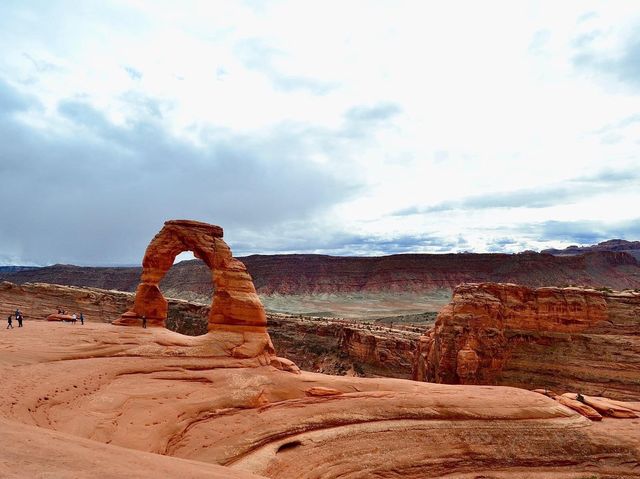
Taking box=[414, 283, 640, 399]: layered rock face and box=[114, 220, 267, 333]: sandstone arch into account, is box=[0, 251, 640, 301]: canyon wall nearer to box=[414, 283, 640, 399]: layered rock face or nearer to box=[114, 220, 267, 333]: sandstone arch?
box=[414, 283, 640, 399]: layered rock face

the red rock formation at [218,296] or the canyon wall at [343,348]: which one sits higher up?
the red rock formation at [218,296]

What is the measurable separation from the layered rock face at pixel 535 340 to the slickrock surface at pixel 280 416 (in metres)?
16.2

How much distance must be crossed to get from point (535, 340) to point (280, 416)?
33.8m

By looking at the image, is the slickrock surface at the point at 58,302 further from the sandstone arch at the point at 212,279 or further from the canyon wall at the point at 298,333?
the sandstone arch at the point at 212,279

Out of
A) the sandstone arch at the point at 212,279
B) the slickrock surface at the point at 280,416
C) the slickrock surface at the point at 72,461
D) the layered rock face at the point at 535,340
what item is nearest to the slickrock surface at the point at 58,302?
the sandstone arch at the point at 212,279

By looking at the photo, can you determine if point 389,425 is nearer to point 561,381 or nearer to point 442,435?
point 442,435

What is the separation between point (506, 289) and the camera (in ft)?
149

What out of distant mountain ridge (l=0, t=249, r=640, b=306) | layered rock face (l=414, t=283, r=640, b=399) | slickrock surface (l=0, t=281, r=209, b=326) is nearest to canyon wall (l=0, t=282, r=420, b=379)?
slickrock surface (l=0, t=281, r=209, b=326)

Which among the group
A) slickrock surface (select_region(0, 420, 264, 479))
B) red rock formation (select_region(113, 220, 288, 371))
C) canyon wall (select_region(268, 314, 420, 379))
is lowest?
canyon wall (select_region(268, 314, 420, 379))

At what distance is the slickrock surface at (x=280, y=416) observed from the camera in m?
15.7

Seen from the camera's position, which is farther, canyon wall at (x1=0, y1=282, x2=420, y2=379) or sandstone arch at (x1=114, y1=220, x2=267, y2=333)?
canyon wall at (x1=0, y1=282, x2=420, y2=379)

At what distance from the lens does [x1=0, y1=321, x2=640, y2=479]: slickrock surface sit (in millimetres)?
15695

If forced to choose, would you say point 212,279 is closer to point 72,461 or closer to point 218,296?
point 218,296

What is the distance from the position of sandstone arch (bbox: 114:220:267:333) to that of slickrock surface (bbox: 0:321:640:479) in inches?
90.9
